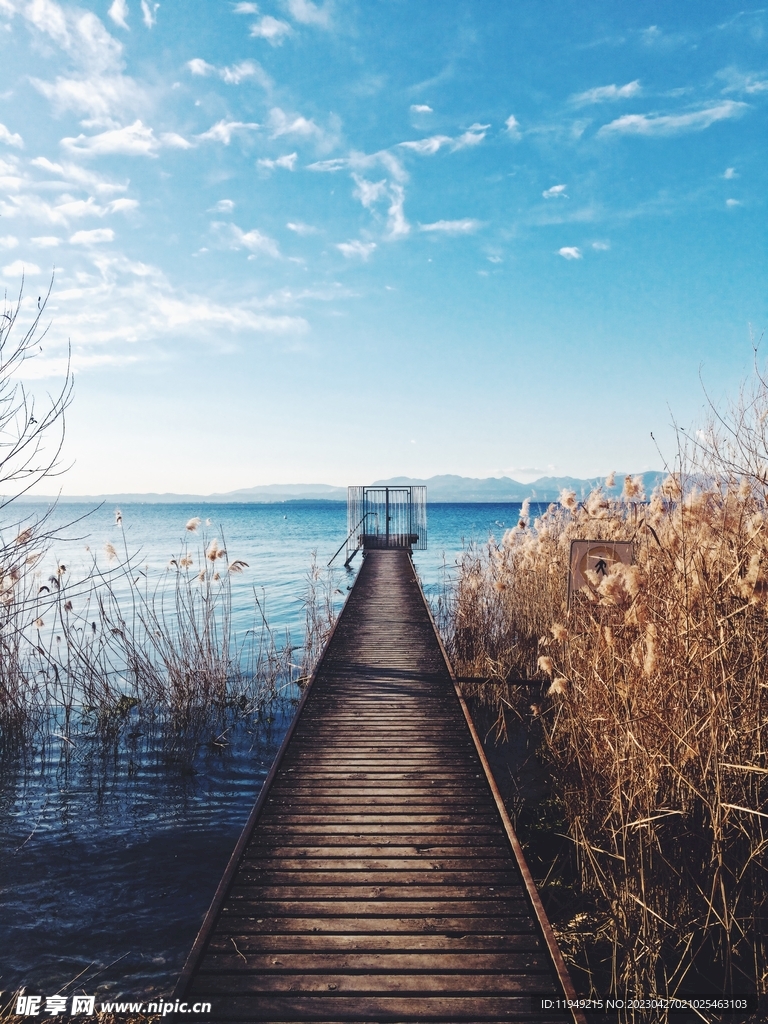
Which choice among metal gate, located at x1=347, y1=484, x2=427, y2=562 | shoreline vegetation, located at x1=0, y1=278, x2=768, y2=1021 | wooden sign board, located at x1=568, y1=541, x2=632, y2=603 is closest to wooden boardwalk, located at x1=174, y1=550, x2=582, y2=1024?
shoreline vegetation, located at x1=0, y1=278, x2=768, y2=1021

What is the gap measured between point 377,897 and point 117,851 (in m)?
2.73

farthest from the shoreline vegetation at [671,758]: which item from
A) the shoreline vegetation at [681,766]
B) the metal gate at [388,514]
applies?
the metal gate at [388,514]

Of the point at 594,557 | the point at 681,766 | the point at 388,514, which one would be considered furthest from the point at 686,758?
the point at 388,514

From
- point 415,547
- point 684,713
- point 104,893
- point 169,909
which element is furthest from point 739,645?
point 415,547

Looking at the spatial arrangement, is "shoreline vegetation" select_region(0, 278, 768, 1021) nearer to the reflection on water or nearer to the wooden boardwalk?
the wooden boardwalk

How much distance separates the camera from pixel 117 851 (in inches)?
192

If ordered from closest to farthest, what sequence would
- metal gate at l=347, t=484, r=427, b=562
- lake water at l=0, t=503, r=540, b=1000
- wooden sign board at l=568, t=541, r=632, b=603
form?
lake water at l=0, t=503, r=540, b=1000 → wooden sign board at l=568, t=541, r=632, b=603 → metal gate at l=347, t=484, r=427, b=562

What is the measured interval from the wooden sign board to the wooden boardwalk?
1624 millimetres

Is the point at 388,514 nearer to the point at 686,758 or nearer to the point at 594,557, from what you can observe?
the point at 594,557

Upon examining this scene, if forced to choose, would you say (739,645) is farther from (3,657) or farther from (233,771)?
(3,657)

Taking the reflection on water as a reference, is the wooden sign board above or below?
above

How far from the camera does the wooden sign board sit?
4.80 m

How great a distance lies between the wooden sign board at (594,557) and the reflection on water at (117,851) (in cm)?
355

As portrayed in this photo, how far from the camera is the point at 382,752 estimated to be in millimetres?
5020
